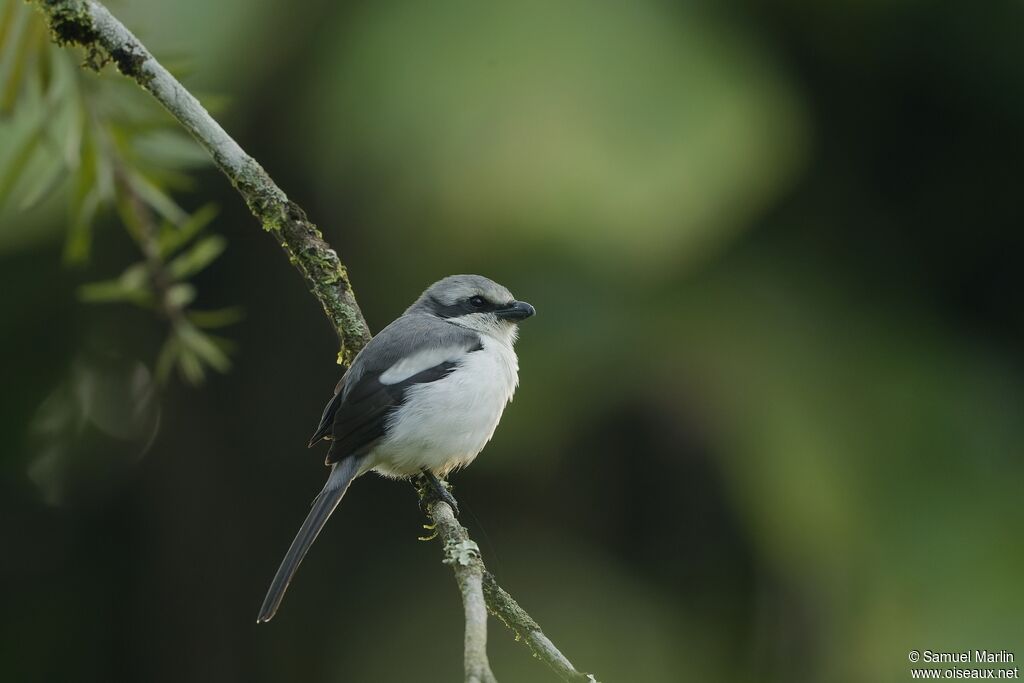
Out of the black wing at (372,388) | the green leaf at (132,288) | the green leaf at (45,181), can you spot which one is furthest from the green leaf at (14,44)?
the black wing at (372,388)

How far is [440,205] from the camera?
546 centimetres

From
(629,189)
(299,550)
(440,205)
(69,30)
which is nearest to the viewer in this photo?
(69,30)

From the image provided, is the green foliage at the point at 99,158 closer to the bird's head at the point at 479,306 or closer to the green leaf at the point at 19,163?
the green leaf at the point at 19,163

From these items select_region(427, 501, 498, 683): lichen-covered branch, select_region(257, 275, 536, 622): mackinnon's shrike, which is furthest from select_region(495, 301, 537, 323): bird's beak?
select_region(427, 501, 498, 683): lichen-covered branch

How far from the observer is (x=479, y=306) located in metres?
3.88

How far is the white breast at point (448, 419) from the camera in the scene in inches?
128

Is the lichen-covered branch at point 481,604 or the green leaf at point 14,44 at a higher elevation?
the green leaf at point 14,44

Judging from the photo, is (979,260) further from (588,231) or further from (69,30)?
(69,30)

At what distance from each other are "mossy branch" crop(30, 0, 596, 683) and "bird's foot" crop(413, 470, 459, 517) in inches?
3.3

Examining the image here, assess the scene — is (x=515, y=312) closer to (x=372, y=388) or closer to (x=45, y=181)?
(x=372, y=388)

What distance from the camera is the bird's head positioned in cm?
385

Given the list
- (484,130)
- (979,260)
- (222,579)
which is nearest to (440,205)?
(484,130)

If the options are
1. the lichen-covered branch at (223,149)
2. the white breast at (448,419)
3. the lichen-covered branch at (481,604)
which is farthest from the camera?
the white breast at (448,419)

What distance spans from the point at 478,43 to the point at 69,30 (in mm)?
3253
